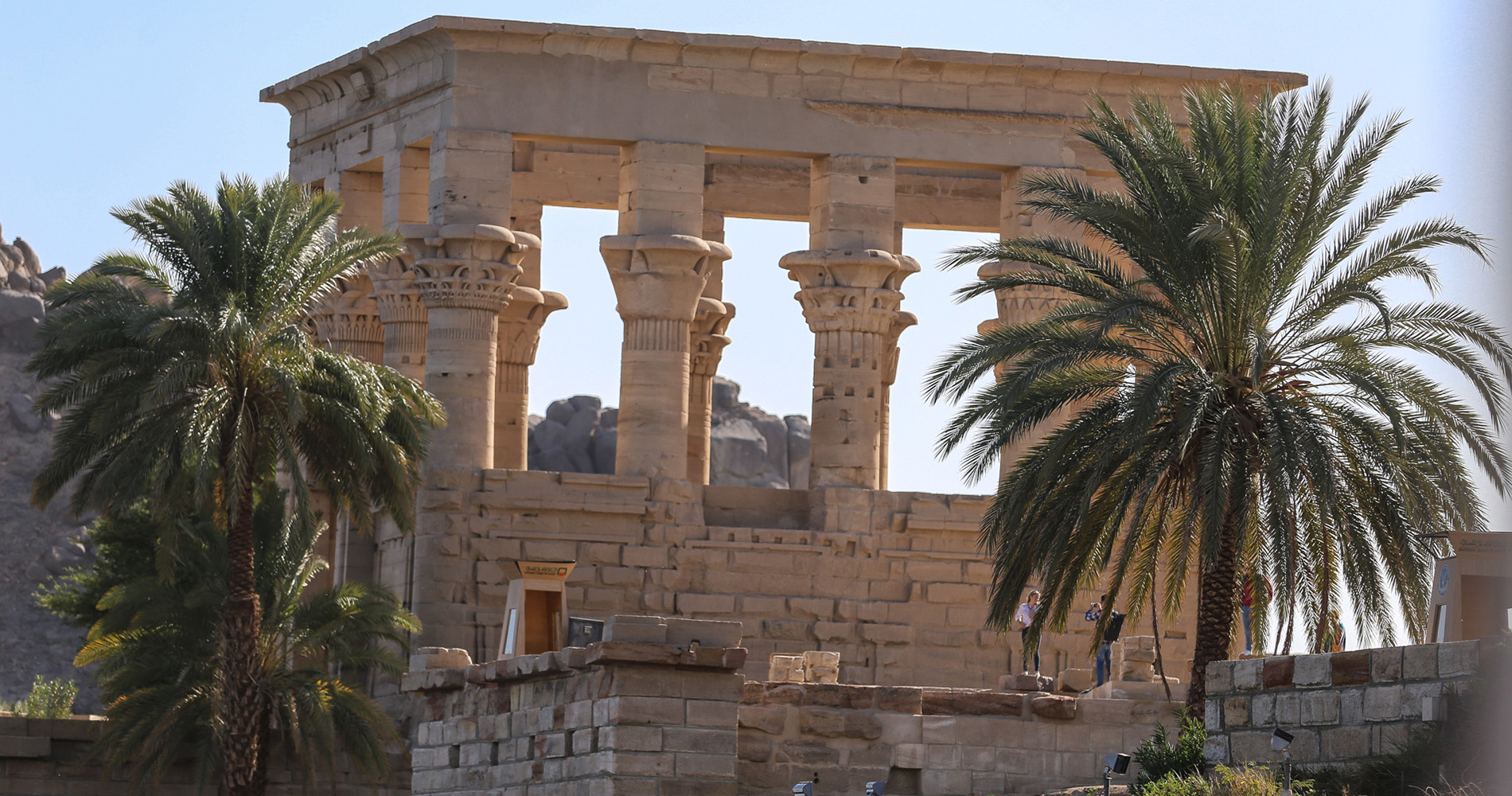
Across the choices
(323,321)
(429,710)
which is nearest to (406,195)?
(323,321)

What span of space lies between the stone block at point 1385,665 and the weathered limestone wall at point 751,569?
16.0 metres

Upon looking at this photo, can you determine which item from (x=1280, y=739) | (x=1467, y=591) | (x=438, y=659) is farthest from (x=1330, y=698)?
(x=438, y=659)

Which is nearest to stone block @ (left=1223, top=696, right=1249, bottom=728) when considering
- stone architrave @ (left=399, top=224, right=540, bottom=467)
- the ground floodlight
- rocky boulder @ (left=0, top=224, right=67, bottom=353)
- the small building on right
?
the small building on right

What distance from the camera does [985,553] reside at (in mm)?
33500

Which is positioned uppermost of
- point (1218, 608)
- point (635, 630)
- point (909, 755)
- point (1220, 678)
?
point (1218, 608)

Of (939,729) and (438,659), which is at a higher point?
(438,659)

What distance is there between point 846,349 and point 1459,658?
61.1ft

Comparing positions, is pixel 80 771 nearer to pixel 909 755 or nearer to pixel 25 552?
pixel 909 755

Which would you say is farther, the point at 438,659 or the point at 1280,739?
the point at 438,659

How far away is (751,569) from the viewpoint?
32844mm

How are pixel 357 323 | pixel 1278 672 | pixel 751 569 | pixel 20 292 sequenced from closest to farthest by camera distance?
pixel 1278 672
pixel 751 569
pixel 357 323
pixel 20 292

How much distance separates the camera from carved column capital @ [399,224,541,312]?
3303cm

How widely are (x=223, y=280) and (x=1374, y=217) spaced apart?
559 inches

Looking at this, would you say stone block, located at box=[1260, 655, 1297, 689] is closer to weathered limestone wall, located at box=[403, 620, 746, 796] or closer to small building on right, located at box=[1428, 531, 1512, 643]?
small building on right, located at box=[1428, 531, 1512, 643]
